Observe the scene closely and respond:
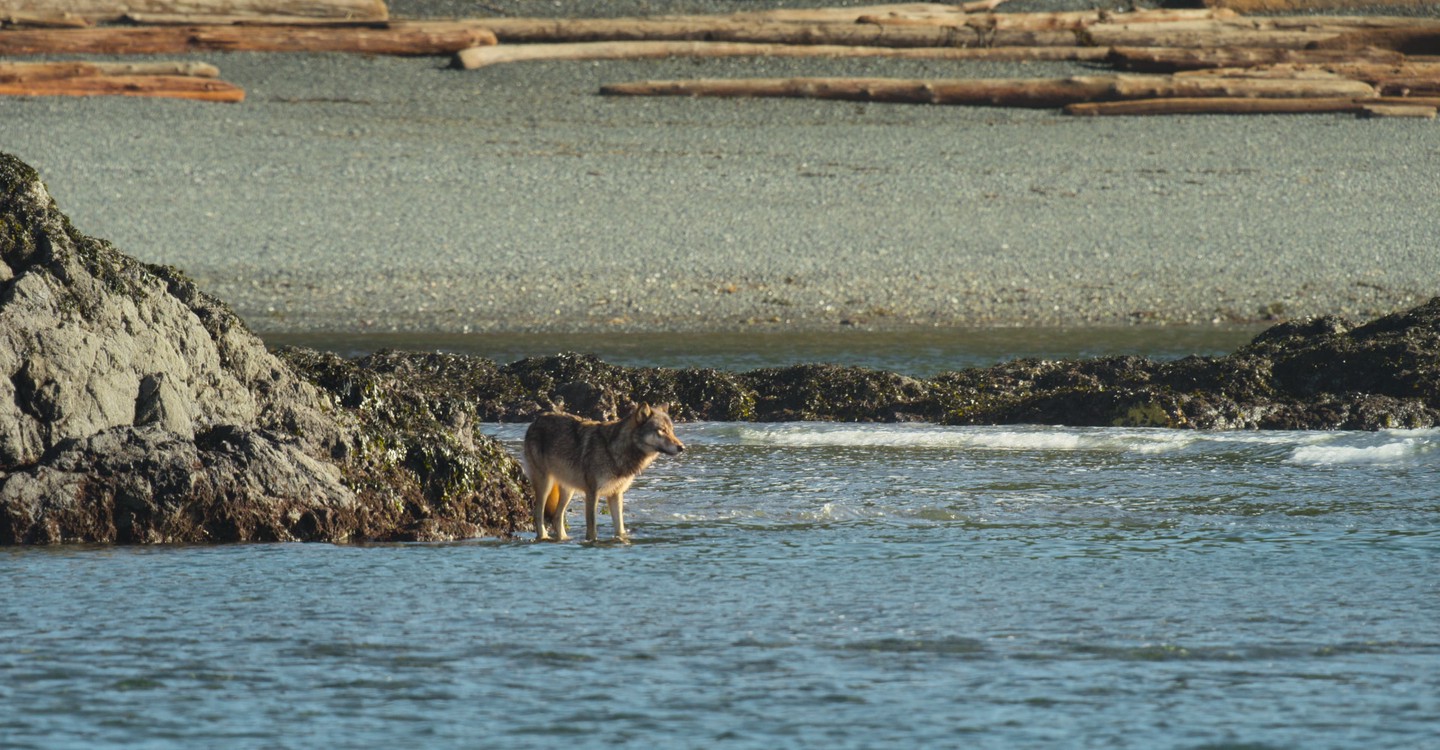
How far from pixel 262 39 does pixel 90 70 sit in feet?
8.67

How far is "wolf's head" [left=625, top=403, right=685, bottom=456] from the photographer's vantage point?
27.8 ft

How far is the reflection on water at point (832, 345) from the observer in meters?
15.8

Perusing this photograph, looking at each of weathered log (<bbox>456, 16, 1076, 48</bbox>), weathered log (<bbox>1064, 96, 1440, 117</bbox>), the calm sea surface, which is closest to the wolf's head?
the calm sea surface

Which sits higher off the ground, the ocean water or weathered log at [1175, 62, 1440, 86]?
weathered log at [1175, 62, 1440, 86]

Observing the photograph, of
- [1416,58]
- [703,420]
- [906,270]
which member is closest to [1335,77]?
[1416,58]

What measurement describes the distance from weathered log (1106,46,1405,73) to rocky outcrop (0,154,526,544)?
19.8 meters

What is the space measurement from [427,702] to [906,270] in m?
14.1

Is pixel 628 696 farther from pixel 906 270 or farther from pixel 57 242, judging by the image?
pixel 906 270

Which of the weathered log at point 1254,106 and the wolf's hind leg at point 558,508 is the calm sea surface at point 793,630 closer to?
the wolf's hind leg at point 558,508

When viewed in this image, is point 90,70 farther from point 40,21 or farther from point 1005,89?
point 1005,89

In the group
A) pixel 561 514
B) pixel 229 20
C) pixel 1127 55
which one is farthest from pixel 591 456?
pixel 229 20

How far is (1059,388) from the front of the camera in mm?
12727

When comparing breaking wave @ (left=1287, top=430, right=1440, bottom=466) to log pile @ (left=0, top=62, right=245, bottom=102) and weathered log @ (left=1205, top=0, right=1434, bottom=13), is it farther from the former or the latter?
weathered log @ (left=1205, top=0, right=1434, bottom=13)

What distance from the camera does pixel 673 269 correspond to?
62.8ft
